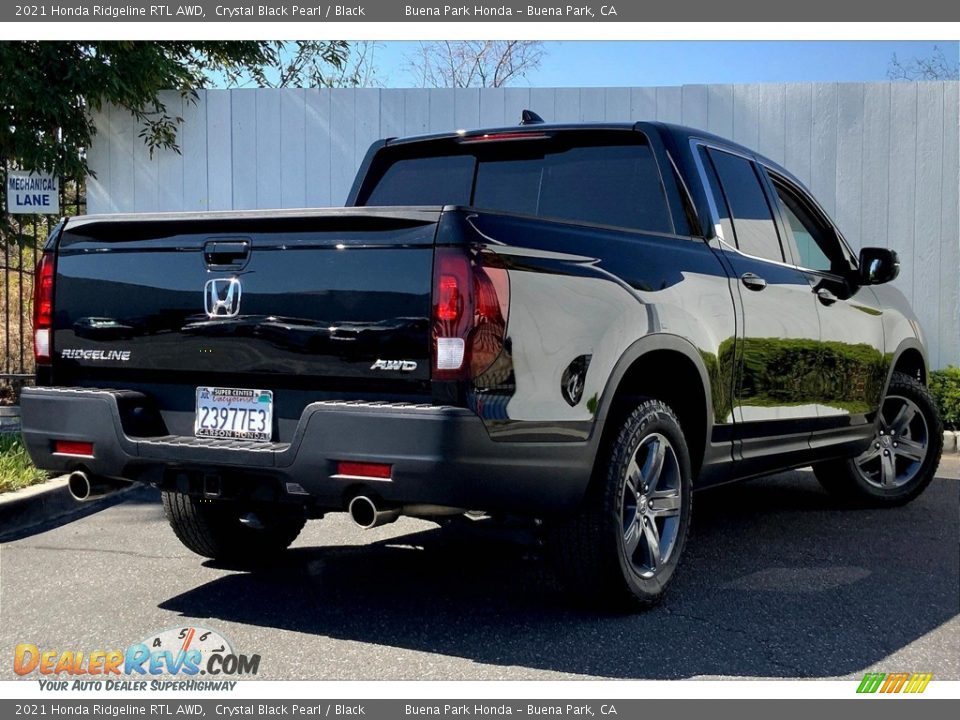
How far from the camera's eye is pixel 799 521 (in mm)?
6309

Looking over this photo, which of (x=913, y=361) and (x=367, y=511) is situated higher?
(x=913, y=361)

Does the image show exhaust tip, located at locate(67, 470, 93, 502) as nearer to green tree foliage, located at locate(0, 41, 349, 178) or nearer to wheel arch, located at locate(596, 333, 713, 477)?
wheel arch, located at locate(596, 333, 713, 477)

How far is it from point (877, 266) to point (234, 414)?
386 cm

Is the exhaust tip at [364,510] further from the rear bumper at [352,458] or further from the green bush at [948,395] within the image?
the green bush at [948,395]

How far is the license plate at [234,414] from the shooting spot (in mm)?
3875

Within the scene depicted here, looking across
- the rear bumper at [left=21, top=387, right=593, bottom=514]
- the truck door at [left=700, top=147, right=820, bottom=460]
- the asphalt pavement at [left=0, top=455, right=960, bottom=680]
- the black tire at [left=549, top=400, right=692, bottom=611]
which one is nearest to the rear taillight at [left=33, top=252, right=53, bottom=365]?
the rear bumper at [left=21, top=387, right=593, bottom=514]

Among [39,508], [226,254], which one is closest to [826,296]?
[226,254]

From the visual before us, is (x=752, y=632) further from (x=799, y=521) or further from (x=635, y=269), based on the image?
Answer: (x=799, y=521)

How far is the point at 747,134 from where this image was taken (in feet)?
33.9

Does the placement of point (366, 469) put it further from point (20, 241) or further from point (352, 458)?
point (20, 241)

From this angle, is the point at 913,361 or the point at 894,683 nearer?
the point at 894,683

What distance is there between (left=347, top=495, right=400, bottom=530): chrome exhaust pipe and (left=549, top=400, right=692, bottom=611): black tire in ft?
2.30
